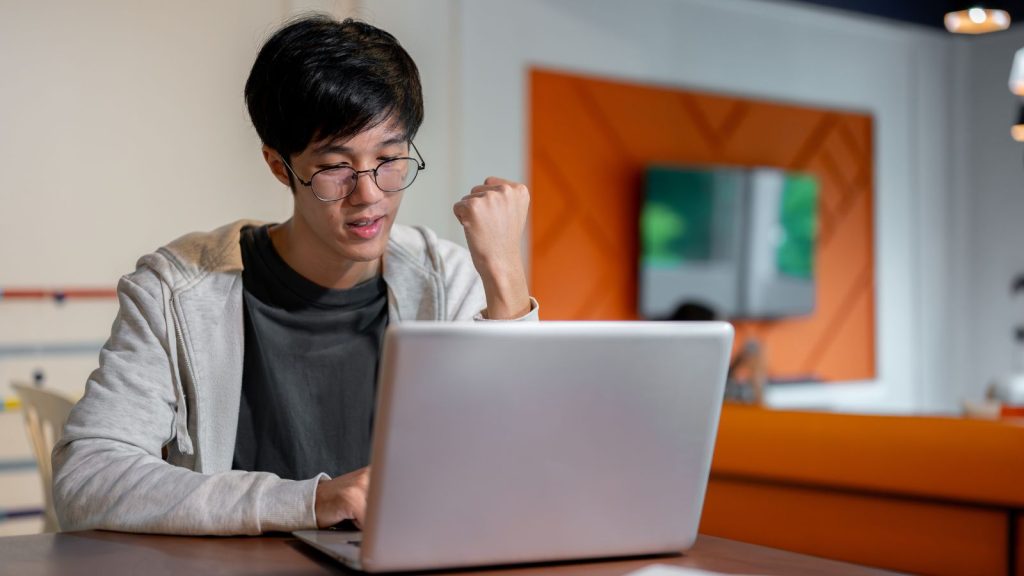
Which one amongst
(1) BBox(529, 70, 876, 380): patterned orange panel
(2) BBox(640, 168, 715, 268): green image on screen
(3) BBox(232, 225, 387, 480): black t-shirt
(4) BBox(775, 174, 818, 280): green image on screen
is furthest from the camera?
(4) BBox(775, 174, 818, 280): green image on screen

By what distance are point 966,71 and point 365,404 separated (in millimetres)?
6095

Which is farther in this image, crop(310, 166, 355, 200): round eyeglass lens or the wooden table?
crop(310, 166, 355, 200): round eyeglass lens

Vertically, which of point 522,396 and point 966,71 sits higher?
point 966,71

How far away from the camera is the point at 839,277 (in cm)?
619

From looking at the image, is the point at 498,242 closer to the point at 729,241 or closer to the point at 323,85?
the point at 323,85

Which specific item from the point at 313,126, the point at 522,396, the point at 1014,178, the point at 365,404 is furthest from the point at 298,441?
the point at 1014,178

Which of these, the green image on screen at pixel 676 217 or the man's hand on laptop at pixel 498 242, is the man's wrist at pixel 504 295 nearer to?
the man's hand on laptop at pixel 498 242

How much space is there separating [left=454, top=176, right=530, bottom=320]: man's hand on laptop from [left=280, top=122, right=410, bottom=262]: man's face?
0.11 metres

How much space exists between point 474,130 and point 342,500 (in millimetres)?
3657

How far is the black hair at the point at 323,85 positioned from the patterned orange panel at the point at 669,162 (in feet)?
11.0

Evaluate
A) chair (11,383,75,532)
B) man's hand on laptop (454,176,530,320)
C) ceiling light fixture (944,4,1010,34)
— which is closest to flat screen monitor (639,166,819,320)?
ceiling light fixture (944,4,1010,34)

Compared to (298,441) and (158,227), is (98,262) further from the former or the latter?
(298,441)

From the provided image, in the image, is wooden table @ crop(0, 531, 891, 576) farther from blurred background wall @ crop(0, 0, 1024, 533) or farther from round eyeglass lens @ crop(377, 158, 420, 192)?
blurred background wall @ crop(0, 0, 1024, 533)

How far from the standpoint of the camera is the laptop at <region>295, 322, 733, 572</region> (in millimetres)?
957
